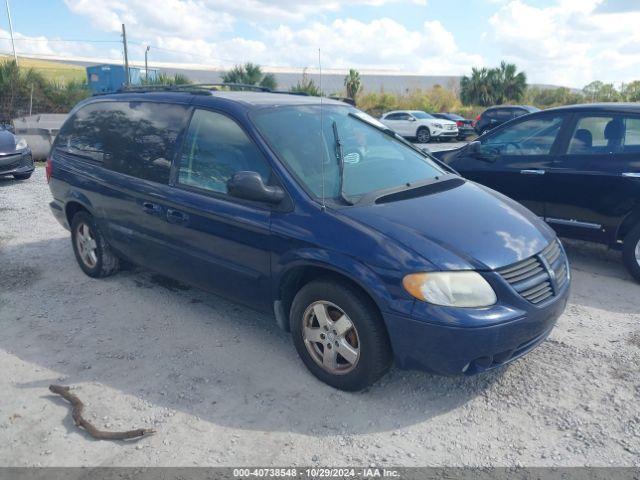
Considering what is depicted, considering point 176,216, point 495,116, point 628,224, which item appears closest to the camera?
point 176,216

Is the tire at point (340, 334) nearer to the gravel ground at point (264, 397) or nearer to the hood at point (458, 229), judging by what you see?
the gravel ground at point (264, 397)

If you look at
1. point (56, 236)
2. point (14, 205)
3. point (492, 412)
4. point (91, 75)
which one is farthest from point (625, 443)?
point (91, 75)

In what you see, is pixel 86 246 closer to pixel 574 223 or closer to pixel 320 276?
pixel 320 276

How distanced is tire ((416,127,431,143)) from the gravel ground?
20745mm

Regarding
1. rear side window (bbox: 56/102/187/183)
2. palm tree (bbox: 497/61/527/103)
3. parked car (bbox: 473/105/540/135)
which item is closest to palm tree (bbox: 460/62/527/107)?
palm tree (bbox: 497/61/527/103)

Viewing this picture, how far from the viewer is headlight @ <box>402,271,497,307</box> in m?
2.92

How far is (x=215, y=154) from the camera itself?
392 cm

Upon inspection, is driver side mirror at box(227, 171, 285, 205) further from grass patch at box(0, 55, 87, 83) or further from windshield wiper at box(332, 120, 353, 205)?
grass patch at box(0, 55, 87, 83)

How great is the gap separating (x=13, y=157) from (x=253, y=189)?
9013 mm

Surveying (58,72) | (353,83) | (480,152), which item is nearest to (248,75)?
(353,83)

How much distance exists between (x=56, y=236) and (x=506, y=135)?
5643 mm

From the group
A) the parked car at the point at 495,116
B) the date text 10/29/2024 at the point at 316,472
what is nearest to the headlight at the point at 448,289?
the date text 10/29/2024 at the point at 316,472

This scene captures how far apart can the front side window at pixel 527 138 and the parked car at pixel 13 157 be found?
880 centimetres

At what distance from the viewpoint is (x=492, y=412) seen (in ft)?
10.4
